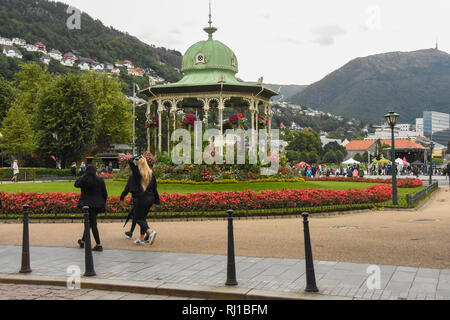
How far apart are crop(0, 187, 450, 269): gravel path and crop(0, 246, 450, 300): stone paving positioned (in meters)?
0.66

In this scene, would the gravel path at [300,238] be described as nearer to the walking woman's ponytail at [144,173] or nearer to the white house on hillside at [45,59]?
the walking woman's ponytail at [144,173]

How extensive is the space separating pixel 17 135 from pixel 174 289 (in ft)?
150

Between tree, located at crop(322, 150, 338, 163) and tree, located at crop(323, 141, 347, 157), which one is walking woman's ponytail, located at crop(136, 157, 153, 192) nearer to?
tree, located at crop(322, 150, 338, 163)

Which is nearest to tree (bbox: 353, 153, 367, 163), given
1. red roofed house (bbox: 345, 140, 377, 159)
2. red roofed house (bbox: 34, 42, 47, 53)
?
red roofed house (bbox: 345, 140, 377, 159)

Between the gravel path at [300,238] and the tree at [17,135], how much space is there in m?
35.5

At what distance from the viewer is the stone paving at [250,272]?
6004 mm

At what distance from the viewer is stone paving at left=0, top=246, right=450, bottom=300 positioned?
6004 millimetres

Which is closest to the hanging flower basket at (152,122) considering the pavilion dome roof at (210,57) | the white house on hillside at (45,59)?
the pavilion dome roof at (210,57)

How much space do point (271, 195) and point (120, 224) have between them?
5.30 m

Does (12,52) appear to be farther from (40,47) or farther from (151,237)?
(151,237)

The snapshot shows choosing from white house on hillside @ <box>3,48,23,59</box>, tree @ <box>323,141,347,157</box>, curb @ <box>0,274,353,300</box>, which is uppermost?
white house on hillside @ <box>3,48,23,59</box>

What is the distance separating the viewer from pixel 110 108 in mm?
57812
